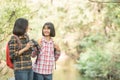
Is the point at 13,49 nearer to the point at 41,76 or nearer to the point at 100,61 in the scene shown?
the point at 41,76

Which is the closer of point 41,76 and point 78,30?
point 41,76

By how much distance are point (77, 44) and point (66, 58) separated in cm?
355

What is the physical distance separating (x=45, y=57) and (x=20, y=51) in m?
0.62

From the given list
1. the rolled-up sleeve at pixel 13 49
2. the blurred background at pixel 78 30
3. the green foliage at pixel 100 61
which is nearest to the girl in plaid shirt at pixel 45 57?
the rolled-up sleeve at pixel 13 49

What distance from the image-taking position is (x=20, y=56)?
16.3 feet

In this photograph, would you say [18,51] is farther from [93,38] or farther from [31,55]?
[93,38]

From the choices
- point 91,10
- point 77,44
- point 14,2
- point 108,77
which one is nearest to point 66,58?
point 77,44

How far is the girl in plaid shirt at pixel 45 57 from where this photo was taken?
540 centimetres

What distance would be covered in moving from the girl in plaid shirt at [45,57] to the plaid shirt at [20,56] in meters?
0.35

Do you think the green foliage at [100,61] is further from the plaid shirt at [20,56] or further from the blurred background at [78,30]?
the plaid shirt at [20,56]

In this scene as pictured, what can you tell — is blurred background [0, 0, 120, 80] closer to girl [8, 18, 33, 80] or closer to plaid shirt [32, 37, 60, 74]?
plaid shirt [32, 37, 60, 74]

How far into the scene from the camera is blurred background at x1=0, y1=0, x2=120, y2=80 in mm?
8062

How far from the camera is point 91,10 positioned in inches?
758

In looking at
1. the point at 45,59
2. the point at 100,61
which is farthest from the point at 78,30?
the point at 45,59
